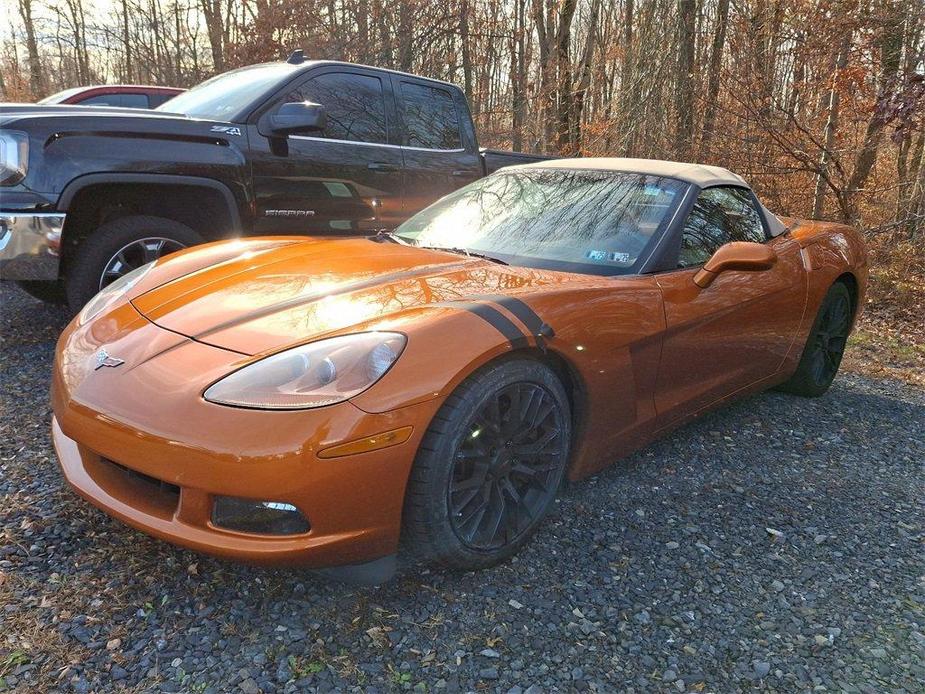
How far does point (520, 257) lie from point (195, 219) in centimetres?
249

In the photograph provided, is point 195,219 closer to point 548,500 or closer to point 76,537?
point 76,537

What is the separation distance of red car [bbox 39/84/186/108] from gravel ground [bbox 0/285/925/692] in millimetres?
6279

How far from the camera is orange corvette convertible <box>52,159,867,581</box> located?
6.02ft

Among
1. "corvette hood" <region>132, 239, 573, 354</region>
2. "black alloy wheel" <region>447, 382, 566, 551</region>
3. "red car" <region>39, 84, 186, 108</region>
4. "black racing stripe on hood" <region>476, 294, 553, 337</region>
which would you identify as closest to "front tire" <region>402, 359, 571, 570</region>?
"black alloy wheel" <region>447, 382, 566, 551</region>

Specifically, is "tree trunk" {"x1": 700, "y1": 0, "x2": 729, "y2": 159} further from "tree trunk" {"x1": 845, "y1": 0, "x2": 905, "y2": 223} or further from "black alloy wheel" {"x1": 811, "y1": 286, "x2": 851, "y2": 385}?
"black alloy wheel" {"x1": 811, "y1": 286, "x2": 851, "y2": 385}

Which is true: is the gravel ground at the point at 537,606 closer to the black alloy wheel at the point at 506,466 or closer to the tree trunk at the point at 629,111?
the black alloy wheel at the point at 506,466

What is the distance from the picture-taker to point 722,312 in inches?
121

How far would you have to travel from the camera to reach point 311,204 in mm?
4652

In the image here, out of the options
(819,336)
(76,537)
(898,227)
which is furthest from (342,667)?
(898,227)

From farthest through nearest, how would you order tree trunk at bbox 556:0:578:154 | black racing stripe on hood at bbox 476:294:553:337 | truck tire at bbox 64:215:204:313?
tree trunk at bbox 556:0:578:154, truck tire at bbox 64:215:204:313, black racing stripe on hood at bbox 476:294:553:337

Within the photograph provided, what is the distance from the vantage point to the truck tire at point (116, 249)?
3773mm

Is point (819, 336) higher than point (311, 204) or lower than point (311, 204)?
lower

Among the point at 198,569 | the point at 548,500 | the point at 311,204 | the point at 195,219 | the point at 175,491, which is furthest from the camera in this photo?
the point at 311,204

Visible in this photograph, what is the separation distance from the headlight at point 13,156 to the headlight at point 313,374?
249 cm
